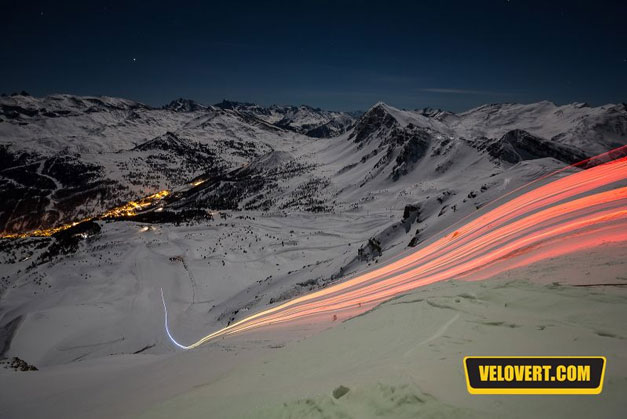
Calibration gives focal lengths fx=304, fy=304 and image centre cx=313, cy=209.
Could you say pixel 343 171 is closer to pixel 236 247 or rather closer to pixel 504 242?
pixel 236 247

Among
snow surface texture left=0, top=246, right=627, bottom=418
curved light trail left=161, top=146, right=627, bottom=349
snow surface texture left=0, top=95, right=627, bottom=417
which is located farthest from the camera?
curved light trail left=161, top=146, right=627, bottom=349

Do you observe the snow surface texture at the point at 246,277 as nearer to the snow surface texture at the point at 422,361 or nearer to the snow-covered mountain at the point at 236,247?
the snow surface texture at the point at 422,361

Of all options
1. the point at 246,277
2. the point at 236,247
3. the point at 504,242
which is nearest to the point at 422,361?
the point at 504,242

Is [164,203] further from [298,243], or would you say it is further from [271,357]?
[271,357]

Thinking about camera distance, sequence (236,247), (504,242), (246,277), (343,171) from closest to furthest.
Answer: (504,242) → (246,277) → (236,247) → (343,171)

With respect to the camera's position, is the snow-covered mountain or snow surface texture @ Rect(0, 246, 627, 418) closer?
snow surface texture @ Rect(0, 246, 627, 418)

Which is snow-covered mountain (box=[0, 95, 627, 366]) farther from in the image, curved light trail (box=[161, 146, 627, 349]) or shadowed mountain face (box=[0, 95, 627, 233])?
curved light trail (box=[161, 146, 627, 349])

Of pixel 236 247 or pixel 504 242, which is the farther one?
pixel 236 247

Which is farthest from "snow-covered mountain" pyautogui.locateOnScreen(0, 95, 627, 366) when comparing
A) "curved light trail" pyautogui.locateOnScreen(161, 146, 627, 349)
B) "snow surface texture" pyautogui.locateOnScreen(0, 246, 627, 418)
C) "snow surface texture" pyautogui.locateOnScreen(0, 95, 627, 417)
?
"snow surface texture" pyautogui.locateOnScreen(0, 246, 627, 418)
